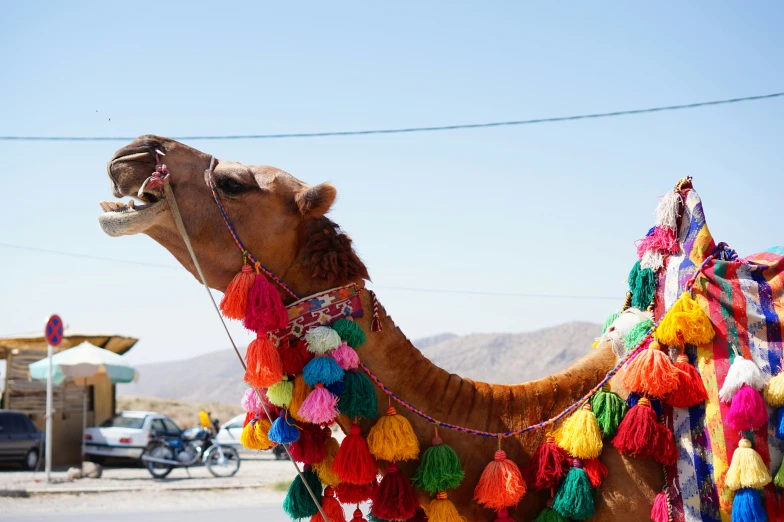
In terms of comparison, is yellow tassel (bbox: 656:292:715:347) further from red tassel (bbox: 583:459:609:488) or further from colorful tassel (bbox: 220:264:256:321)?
colorful tassel (bbox: 220:264:256:321)

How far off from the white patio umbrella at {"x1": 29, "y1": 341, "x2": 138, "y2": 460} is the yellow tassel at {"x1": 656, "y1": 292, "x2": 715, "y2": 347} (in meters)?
17.4

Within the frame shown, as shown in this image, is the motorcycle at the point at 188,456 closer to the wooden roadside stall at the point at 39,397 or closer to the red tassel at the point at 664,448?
the wooden roadside stall at the point at 39,397

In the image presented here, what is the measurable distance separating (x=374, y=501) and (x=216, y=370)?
105156mm

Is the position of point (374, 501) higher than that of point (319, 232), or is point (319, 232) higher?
point (319, 232)

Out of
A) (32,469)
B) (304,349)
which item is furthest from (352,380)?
(32,469)

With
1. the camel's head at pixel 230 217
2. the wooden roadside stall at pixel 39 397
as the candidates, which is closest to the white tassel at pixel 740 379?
the camel's head at pixel 230 217

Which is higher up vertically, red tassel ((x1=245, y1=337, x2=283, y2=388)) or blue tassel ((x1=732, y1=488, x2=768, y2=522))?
red tassel ((x1=245, y1=337, x2=283, y2=388))

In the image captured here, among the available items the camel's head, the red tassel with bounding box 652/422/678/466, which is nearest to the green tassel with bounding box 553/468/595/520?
the red tassel with bounding box 652/422/678/466

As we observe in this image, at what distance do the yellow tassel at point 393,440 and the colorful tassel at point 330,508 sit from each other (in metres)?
0.36

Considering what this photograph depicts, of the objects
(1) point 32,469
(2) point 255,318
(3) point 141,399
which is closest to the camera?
(2) point 255,318

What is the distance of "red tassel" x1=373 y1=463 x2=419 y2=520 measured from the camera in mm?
3129

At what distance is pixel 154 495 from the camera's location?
14.4 meters

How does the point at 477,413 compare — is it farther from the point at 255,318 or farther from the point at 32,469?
the point at 32,469

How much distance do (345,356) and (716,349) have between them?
58.2 inches
